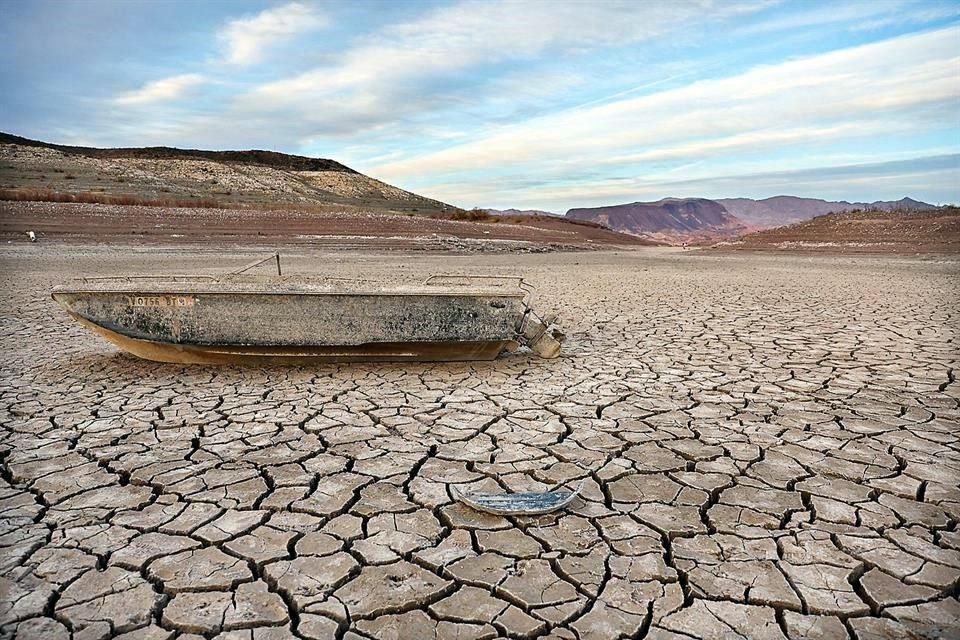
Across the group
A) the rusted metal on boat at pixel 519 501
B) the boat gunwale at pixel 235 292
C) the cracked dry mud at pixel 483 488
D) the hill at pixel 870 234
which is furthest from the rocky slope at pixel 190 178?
the rusted metal on boat at pixel 519 501

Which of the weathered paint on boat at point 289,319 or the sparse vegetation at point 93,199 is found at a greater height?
the sparse vegetation at point 93,199

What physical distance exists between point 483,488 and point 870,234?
2417 cm

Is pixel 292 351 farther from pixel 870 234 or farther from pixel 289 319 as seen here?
pixel 870 234

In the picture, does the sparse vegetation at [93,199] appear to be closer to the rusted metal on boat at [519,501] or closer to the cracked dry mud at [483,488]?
the cracked dry mud at [483,488]

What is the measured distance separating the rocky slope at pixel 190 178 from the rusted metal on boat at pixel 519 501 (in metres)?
26.4

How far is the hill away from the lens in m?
19.4

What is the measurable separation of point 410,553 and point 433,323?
108 inches

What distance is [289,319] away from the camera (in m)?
4.80

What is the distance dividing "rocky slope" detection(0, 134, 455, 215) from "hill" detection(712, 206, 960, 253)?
64.5 feet

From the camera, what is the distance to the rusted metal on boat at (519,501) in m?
2.62

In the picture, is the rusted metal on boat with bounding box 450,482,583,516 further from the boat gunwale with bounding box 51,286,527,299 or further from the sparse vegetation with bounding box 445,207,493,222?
the sparse vegetation with bounding box 445,207,493,222

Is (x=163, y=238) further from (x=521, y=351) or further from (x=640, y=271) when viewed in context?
(x=521, y=351)

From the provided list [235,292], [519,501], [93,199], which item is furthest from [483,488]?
[93,199]

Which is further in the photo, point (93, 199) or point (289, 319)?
point (93, 199)
